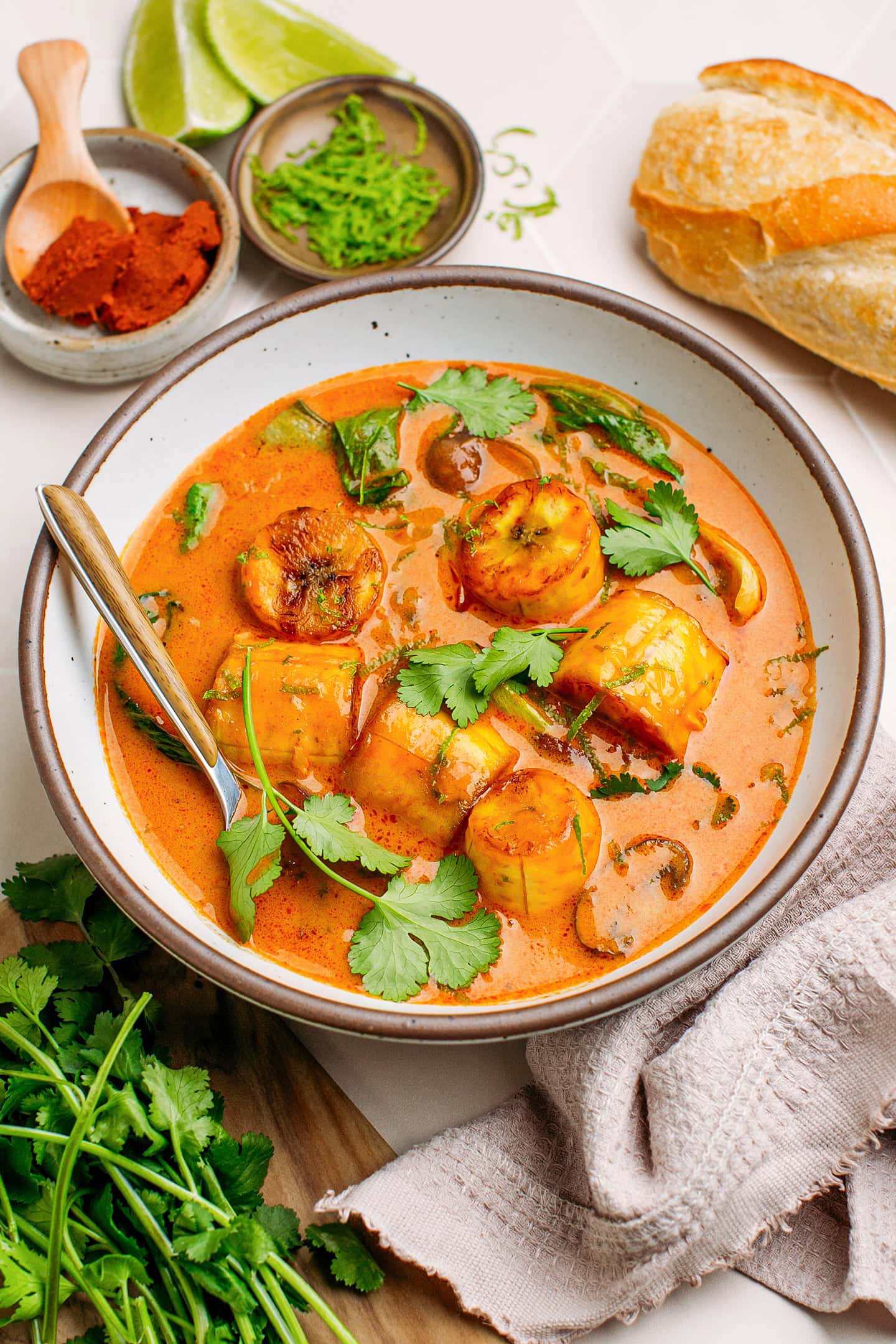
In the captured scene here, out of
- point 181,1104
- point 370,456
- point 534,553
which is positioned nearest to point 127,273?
point 370,456

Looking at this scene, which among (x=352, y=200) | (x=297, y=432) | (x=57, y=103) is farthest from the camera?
(x=352, y=200)

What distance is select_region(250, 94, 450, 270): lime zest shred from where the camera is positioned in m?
3.25

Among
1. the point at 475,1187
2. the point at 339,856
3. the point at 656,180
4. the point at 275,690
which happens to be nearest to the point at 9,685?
the point at 275,690

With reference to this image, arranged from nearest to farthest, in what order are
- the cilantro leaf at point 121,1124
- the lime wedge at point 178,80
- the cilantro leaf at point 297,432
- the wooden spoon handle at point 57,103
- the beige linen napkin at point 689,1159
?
1. the cilantro leaf at point 121,1124
2. the beige linen napkin at point 689,1159
3. the cilantro leaf at point 297,432
4. the wooden spoon handle at point 57,103
5. the lime wedge at point 178,80

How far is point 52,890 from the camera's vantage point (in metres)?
2.54

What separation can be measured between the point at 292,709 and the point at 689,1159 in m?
1.29

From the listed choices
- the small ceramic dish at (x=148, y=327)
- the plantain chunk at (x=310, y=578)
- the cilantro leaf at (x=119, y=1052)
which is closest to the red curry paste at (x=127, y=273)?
the small ceramic dish at (x=148, y=327)

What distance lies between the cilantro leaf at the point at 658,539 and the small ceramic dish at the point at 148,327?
134cm

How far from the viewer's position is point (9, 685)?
2893 millimetres

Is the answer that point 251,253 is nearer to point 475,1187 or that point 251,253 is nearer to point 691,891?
point 691,891

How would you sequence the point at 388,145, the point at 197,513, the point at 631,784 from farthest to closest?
the point at 388,145, the point at 197,513, the point at 631,784

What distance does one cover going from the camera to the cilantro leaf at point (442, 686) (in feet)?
8.13

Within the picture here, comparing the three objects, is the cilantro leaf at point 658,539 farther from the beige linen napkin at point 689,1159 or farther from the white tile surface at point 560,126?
the beige linen napkin at point 689,1159

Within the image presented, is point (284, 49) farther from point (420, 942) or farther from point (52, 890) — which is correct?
point (420, 942)
